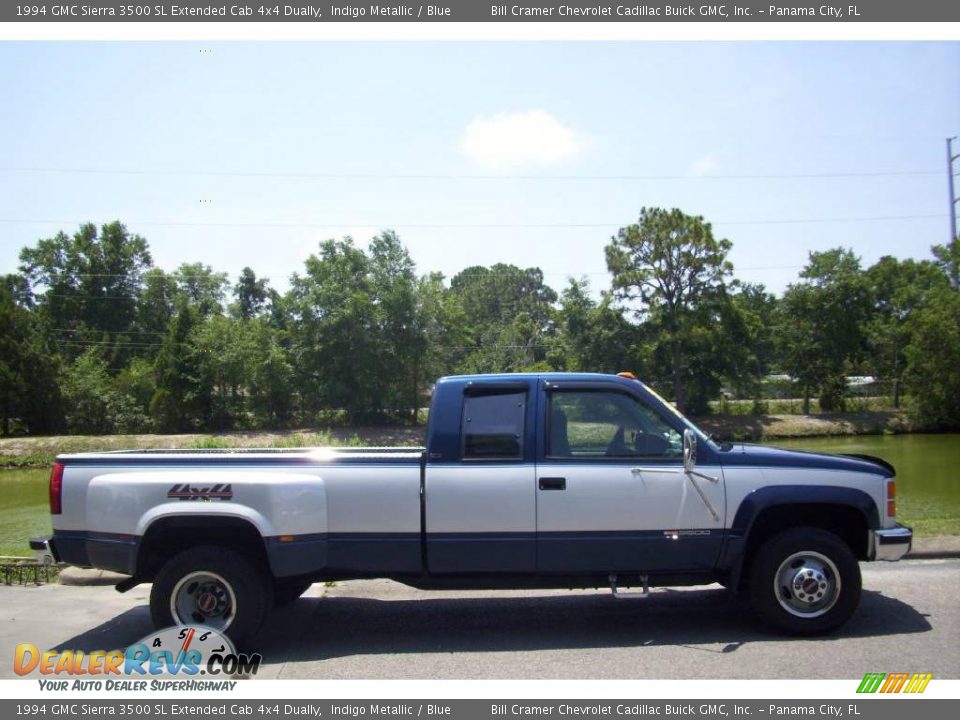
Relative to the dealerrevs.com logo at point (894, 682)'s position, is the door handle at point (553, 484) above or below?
above

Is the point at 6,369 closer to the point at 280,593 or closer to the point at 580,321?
the point at 580,321

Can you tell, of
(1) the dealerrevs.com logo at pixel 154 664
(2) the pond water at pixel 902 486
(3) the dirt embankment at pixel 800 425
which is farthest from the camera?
(3) the dirt embankment at pixel 800 425

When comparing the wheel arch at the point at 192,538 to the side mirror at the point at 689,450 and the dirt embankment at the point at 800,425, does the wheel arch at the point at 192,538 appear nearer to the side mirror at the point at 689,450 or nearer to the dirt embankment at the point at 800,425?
the side mirror at the point at 689,450

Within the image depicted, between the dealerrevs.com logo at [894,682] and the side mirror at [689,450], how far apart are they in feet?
5.78

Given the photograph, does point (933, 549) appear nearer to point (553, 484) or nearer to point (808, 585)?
point (808, 585)

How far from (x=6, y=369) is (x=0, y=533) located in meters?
35.6

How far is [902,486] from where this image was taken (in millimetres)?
18406

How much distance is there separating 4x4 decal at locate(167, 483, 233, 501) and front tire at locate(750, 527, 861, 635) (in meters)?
4.00

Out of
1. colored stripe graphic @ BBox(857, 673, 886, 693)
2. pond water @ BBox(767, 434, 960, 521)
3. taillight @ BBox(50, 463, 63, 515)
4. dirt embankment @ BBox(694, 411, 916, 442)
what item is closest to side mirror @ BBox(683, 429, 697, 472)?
colored stripe graphic @ BBox(857, 673, 886, 693)

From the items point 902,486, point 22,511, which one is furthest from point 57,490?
point 902,486

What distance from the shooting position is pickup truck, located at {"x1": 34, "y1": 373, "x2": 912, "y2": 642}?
591 cm

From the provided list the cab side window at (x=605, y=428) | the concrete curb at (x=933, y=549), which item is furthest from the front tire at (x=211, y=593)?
the concrete curb at (x=933, y=549)

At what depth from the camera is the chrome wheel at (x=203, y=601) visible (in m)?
5.90

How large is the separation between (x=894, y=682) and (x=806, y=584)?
0.98m
